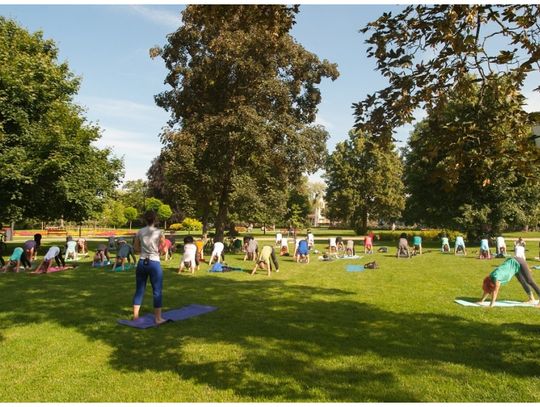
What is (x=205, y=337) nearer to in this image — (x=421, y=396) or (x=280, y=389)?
(x=280, y=389)

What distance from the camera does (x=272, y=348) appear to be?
21.5 ft

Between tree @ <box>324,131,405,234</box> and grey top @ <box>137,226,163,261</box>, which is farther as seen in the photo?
tree @ <box>324,131,405,234</box>

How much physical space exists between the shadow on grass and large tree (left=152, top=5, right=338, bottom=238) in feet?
44.3

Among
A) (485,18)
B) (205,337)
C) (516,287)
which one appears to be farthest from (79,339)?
(516,287)

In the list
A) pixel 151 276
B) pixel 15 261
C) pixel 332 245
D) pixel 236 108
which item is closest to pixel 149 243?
pixel 151 276

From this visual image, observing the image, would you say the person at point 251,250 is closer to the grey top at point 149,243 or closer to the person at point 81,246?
the person at point 81,246

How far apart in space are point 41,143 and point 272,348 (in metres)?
21.1

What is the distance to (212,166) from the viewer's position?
80.9ft

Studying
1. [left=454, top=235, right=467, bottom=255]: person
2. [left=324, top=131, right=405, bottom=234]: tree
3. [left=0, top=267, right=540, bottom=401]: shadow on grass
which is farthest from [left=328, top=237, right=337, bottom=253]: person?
[left=324, top=131, right=405, bottom=234]: tree

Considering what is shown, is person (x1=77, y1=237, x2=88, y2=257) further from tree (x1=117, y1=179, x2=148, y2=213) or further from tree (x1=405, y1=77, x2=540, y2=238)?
tree (x1=117, y1=179, x2=148, y2=213)

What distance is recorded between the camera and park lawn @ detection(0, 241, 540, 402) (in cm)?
496

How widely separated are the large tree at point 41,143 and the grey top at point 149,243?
52.0 ft

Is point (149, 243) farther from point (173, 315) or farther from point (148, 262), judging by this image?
point (173, 315)

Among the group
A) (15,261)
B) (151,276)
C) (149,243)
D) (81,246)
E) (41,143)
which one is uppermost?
(41,143)
